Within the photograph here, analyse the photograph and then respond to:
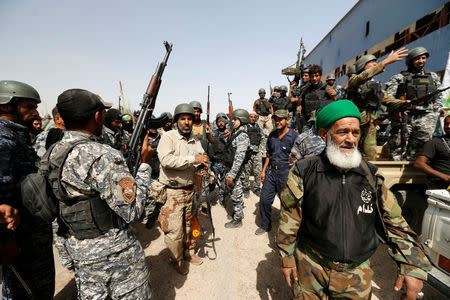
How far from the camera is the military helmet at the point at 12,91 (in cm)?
212

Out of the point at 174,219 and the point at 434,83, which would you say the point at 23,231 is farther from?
the point at 434,83

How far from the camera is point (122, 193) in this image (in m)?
1.47

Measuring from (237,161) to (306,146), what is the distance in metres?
1.49

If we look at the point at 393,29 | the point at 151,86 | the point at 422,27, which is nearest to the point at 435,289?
the point at 151,86

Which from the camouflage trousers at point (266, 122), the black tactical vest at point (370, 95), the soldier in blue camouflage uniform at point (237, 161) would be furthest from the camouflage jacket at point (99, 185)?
the camouflage trousers at point (266, 122)

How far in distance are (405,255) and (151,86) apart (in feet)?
→ 11.1

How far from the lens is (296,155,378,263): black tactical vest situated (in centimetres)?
150

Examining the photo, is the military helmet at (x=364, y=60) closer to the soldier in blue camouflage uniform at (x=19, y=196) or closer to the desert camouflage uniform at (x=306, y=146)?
the desert camouflage uniform at (x=306, y=146)

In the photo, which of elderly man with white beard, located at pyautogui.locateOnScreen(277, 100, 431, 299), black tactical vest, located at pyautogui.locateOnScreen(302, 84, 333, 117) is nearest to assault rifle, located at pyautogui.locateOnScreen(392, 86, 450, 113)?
black tactical vest, located at pyautogui.locateOnScreen(302, 84, 333, 117)

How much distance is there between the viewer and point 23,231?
6.88ft

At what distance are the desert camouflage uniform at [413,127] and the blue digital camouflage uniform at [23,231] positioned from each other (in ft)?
22.2

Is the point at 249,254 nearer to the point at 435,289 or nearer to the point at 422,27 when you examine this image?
the point at 435,289

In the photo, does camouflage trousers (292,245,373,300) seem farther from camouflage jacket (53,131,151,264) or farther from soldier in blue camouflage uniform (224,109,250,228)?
soldier in blue camouflage uniform (224,109,250,228)

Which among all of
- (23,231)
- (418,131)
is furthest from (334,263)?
(418,131)
